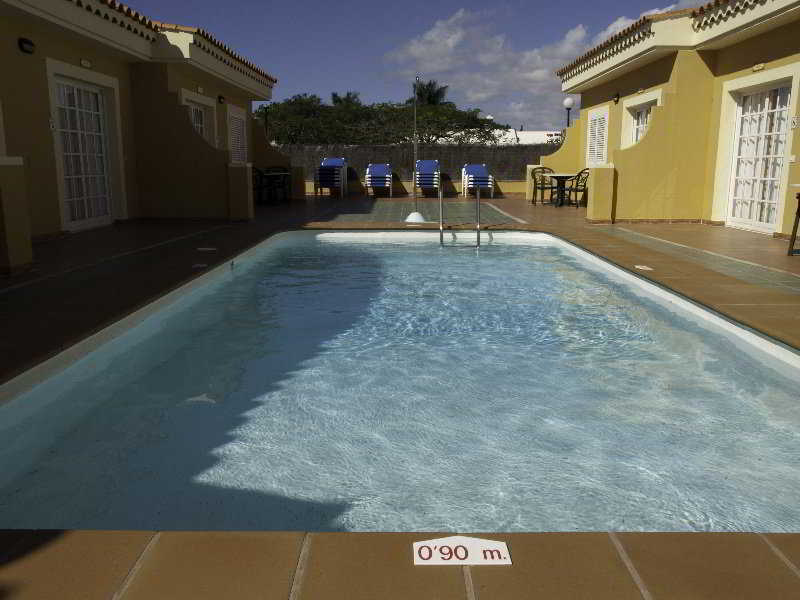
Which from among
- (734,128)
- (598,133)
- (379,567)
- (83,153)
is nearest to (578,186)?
(598,133)

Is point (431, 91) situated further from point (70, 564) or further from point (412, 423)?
point (70, 564)

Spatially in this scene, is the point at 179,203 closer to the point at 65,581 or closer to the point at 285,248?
the point at 285,248

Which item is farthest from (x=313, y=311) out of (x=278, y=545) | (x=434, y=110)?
(x=434, y=110)

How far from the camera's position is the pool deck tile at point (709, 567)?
1761 millimetres

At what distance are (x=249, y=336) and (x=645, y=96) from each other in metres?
10.3

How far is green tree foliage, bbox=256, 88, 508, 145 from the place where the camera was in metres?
35.0

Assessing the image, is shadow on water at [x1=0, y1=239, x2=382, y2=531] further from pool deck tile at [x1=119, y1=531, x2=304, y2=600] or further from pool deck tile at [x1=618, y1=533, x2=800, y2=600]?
pool deck tile at [x1=618, y1=533, x2=800, y2=600]

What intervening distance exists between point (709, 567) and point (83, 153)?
10.9 meters

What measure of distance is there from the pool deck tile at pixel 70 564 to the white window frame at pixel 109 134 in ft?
28.6

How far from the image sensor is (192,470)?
10.2 ft

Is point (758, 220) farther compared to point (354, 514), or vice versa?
point (758, 220)

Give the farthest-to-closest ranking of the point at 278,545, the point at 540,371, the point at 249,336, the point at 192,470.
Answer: the point at 249,336 → the point at 540,371 → the point at 192,470 → the point at 278,545

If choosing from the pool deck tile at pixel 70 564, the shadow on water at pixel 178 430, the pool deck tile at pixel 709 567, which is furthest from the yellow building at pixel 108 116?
the pool deck tile at pixel 709 567

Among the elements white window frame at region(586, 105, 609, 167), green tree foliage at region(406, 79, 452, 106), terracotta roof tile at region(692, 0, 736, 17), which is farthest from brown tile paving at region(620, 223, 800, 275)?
green tree foliage at region(406, 79, 452, 106)
